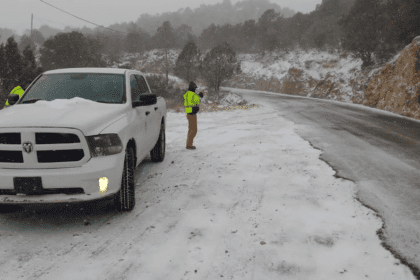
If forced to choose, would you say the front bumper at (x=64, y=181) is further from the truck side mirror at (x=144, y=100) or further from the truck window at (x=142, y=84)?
the truck window at (x=142, y=84)

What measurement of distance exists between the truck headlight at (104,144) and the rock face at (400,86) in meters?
14.8

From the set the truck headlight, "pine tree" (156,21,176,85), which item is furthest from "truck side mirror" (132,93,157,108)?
"pine tree" (156,21,176,85)

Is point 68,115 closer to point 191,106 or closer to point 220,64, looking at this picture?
point 191,106

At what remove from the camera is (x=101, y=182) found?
11.2 ft

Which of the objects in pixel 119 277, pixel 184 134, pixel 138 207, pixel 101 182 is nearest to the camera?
pixel 119 277

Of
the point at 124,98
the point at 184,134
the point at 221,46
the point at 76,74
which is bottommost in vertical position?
the point at 184,134

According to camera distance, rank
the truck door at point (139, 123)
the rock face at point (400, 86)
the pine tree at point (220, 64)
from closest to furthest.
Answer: the truck door at point (139, 123) → the rock face at point (400, 86) → the pine tree at point (220, 64)

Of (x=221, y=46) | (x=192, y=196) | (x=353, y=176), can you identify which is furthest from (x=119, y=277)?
(x=221, y=46)

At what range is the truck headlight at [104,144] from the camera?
136 inches

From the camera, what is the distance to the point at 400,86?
16531mm

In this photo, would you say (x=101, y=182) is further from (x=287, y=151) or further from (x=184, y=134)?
(x=184, y=134)

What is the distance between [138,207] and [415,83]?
1596 centimetres

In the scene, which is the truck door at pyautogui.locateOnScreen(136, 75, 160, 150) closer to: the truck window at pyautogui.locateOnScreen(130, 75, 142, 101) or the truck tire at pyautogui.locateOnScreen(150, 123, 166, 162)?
the truck window at pyautogui.locateOnScreen(130, 75, 142, 101)

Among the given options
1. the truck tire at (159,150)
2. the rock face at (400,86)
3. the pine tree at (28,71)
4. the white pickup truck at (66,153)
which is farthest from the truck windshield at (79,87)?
the pine tree at (28,71)
